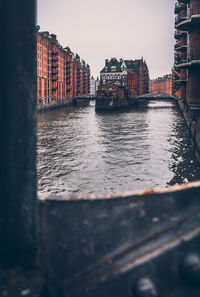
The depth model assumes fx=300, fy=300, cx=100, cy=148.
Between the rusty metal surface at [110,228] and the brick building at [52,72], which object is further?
the brick building at [52,72]

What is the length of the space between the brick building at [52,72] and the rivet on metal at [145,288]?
67328 mm

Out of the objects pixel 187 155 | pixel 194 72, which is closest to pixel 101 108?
pixel 194 72

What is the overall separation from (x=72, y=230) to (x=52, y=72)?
8225 centimetres

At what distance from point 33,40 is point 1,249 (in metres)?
2.46

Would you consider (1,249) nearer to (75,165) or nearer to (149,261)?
(149,261)

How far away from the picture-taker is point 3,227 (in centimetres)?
351

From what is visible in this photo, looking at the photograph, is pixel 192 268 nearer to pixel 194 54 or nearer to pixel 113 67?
pixel 194 54

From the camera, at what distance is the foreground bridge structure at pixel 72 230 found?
3.26 metres

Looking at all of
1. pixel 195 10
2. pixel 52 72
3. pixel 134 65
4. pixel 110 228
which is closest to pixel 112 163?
pixel 110 228

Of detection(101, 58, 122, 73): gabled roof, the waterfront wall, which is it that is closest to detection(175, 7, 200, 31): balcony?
the waterfront wall

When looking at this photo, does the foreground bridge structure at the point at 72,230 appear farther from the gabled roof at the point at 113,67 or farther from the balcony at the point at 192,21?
the gabled roof at the point at 113,67

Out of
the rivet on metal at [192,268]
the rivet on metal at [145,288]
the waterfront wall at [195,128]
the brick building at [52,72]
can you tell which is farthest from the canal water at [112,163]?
the brick building at [52,72]

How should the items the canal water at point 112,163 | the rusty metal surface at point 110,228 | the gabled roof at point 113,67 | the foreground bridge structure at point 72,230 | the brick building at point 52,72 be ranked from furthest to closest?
the gabled roof at point 113,67, the brick building at point 52,72, the canal water at point 112,163, the rusty metal surface at point 110,228, the foreground bridge structure at point 72,230

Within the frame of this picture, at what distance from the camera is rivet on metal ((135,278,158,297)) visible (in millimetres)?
3241
